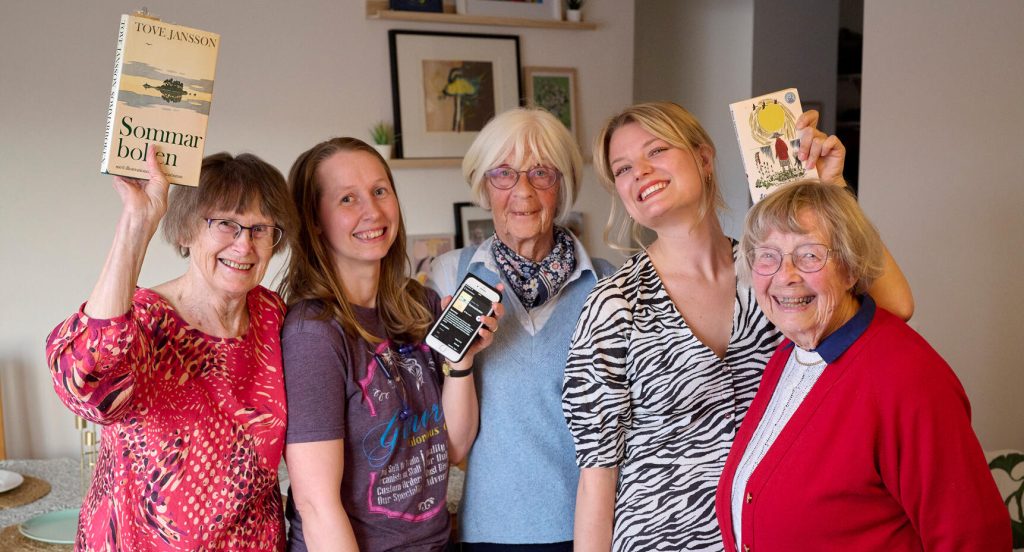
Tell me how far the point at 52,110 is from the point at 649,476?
271 centimetres

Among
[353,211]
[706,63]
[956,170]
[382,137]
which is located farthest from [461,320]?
[706,63]

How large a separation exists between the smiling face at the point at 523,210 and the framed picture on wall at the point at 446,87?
6.66 ft

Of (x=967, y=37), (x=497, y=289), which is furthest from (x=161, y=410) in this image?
(x=967, y=37)

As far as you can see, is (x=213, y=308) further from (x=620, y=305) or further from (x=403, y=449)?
(x=620, y=305)

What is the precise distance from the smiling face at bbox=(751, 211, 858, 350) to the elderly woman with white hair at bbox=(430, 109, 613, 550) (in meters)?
0.60

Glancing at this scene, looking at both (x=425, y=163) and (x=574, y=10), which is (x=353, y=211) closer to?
(x=425, y=163)

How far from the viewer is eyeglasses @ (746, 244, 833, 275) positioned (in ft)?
3.92

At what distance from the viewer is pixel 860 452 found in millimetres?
1122

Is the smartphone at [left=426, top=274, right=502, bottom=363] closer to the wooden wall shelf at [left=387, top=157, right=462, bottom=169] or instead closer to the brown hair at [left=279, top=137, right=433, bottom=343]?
the brown hair at [left=279, top=137, right=433, bottom=343]

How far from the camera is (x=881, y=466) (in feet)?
3.66

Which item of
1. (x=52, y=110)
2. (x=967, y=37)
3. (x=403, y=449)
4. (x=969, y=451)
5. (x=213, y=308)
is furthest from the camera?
(x=52, y=110)

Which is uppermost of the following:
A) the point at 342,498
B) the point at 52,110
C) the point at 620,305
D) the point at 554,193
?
the point at 52,110

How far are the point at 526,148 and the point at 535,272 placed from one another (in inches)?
9.9

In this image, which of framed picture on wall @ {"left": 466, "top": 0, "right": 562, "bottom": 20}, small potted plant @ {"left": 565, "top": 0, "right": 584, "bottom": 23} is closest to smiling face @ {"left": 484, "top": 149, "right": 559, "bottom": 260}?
framed picture on wall @ {"left": 466, "top": 0, "right": 562, "bottom": 20}
